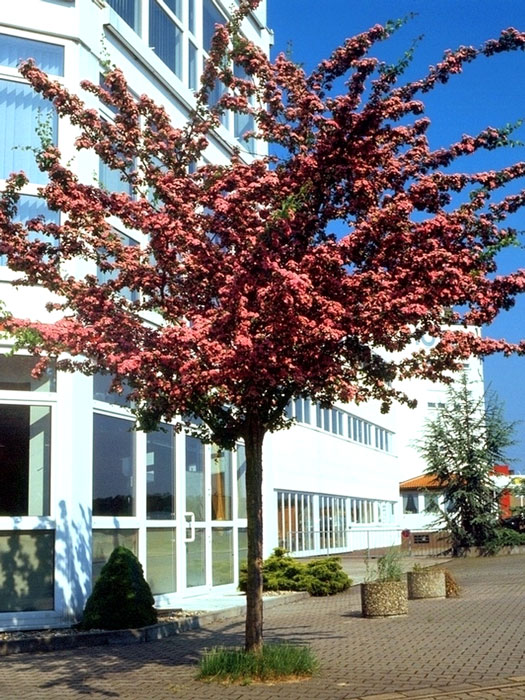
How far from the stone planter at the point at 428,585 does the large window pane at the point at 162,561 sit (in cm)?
424

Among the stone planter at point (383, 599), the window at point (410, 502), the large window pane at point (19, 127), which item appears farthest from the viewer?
the window at point (410, 502)

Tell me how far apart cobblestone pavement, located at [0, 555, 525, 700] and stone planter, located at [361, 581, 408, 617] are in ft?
0.64

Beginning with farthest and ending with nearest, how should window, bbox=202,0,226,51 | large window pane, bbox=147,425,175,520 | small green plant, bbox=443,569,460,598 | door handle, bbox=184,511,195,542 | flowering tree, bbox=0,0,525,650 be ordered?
window, bbox=202,0,226,51, small green plant, bbox=443,569,460,598, door handle, bbox=184,511,195,542, large window pane, bbox=147,425,175,520, flowering tree, bbox=0,0,525,650

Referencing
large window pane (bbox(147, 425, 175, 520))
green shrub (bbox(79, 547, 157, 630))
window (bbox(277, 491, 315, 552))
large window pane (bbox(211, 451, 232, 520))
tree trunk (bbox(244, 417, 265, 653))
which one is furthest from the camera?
window (bbox(277, 491, 315, 552))

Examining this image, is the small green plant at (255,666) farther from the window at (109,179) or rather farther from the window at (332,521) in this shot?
the window at (332,521)

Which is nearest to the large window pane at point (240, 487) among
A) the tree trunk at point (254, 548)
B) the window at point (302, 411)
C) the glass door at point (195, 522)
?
the glass door at point (195, 522)

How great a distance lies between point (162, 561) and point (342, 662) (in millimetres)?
6738

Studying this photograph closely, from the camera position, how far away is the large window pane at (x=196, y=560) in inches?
730

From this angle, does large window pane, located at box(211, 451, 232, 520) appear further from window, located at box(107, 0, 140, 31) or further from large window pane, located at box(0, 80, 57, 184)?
window, located at box(107, 0, 140, 31)

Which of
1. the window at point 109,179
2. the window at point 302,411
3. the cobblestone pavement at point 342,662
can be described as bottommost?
the cobblestone pavement at point 342,662

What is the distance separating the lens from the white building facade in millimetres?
14398

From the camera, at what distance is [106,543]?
15625 millimetres

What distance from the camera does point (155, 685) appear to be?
10.1m

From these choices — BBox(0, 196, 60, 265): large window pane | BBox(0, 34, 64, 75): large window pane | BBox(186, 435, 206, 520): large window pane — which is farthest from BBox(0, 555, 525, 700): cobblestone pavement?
BBox(0, 34, 64, 75): large window pane
